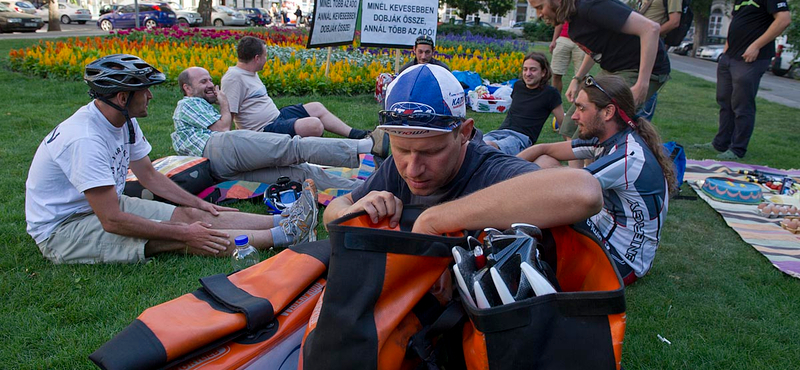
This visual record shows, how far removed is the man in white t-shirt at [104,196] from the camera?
3.27 metres

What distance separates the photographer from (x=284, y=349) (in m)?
1.96

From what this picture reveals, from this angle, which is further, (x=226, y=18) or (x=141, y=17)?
(x=226, y=18)

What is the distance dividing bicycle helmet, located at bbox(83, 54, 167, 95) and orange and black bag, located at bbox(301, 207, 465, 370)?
8.44 ft

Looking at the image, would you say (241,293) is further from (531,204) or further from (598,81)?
(598,81)

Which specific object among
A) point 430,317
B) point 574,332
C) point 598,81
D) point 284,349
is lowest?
point 284,349

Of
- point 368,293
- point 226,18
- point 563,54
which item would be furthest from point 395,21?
point 226,18

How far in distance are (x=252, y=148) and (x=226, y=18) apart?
125 feet

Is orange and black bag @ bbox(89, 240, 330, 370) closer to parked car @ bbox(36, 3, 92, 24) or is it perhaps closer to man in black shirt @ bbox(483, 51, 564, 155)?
man in black shirt @ bbox(483, 51, 564, 155)

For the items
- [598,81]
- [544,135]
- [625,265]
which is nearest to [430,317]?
[625,265]

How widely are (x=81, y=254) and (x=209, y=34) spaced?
482 inches

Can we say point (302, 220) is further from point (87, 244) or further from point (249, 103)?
point (249, 103)

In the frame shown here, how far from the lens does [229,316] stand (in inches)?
75.2

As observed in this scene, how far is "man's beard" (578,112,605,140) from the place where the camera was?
362 cm

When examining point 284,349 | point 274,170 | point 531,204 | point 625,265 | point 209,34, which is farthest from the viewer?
point 209,34
